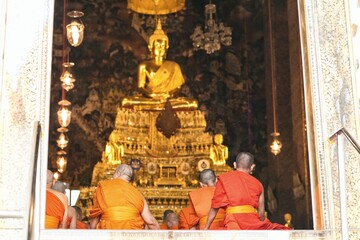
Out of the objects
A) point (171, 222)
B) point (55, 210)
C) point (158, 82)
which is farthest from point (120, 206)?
point (158, 82)

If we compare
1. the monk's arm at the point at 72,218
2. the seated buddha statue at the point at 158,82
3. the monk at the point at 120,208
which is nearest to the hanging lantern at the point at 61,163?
the seated buddha statue at the point at 158,82

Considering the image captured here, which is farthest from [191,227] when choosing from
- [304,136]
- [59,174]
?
[59,174]

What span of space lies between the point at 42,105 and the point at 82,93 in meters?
10.4

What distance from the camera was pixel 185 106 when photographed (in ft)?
50.8

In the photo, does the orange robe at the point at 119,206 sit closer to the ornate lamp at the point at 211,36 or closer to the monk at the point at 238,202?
the monk at the point at 238,202

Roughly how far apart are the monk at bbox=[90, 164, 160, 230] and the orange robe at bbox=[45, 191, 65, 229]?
17.4 inches

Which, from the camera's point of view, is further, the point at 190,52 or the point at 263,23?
the point at 190,52

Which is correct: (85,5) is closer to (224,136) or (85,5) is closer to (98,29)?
(98,29)

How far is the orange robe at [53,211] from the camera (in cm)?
784

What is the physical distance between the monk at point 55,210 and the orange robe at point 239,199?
153 centimetres

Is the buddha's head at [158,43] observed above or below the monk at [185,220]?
above

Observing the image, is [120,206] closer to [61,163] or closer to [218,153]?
[218,153]

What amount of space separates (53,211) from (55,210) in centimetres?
3

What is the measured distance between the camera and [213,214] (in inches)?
315
